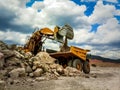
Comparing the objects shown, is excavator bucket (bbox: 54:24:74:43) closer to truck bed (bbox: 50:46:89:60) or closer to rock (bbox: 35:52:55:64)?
truck bed (bbox: 50:46:89:60)

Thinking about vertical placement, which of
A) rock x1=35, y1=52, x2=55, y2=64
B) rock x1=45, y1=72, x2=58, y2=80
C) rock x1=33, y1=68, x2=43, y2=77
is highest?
rock x1=35, y1=52, x2=55, y2=64

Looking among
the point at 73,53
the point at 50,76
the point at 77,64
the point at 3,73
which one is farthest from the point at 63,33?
the point at 3,73

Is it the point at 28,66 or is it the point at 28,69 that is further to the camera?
the point at 28,66

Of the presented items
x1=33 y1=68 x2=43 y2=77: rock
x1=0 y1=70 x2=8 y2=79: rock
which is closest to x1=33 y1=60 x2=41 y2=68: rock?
x1=33 y1=68 x2=43 y2=77: rock

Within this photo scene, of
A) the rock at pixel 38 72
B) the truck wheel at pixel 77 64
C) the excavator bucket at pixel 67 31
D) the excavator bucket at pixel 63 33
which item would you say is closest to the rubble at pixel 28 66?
the rock at pixel 38 72

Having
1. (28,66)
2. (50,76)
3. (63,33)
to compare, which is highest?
(63,33)

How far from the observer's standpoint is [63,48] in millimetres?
22281

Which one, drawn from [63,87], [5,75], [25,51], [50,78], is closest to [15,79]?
[5,75]

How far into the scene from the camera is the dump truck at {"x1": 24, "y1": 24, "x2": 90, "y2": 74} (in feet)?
71.4

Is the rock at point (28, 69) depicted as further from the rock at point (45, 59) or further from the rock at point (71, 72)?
the rock at point (71, 72)

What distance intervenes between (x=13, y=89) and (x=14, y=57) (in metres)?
6.94

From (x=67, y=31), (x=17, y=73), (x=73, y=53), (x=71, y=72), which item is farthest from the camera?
(x=67, y=31)

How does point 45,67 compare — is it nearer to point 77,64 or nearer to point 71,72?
point 71,72

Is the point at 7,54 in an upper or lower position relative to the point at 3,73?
upper
